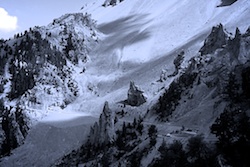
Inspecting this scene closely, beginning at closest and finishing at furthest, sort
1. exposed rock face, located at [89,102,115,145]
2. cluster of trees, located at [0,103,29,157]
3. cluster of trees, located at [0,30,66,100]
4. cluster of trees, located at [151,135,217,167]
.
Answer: cluster of trees, located at [151,135,217,167] → exposed rock face, located at [89,102,115,145] → cluster of trees, located at [0,103,29,157] → cluster of trees, located at [0,30,66,100]

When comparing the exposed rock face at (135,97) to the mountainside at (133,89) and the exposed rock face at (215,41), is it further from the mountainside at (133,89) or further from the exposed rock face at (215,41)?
the exposed rock face at (215,41)

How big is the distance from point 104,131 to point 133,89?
18.2 meters

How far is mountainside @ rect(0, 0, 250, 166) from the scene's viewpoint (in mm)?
42250

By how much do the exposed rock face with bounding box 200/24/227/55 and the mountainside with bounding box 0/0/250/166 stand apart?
0.70 feet

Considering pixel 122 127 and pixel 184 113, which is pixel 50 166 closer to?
pixel 122 127

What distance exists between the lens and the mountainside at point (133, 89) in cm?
4225

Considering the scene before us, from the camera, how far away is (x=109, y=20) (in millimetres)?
138375

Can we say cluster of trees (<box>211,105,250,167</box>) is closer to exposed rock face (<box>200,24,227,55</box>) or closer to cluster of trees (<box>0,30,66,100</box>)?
exposed rock face (<box>200,24,227,55</box>)

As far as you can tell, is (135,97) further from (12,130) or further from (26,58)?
(26,58)

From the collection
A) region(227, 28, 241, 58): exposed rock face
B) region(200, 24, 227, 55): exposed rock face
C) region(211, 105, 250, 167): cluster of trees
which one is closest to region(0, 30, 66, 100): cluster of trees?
region(200, 24, 227, 55): exposed rock face

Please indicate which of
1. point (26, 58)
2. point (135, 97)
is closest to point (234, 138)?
point (135, 97)

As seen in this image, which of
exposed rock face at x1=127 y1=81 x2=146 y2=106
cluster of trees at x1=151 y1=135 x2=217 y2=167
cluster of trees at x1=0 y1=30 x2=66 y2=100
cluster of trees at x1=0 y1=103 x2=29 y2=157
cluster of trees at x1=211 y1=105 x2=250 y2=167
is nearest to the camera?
cluster of trees at x1=211 y1=105 x2=250 y2=167

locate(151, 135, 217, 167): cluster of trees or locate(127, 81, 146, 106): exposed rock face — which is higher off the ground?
locate(127, 81, 146, 106): exposed rock face

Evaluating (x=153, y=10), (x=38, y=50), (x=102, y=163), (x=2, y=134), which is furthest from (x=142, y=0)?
(x=102, y=163)
